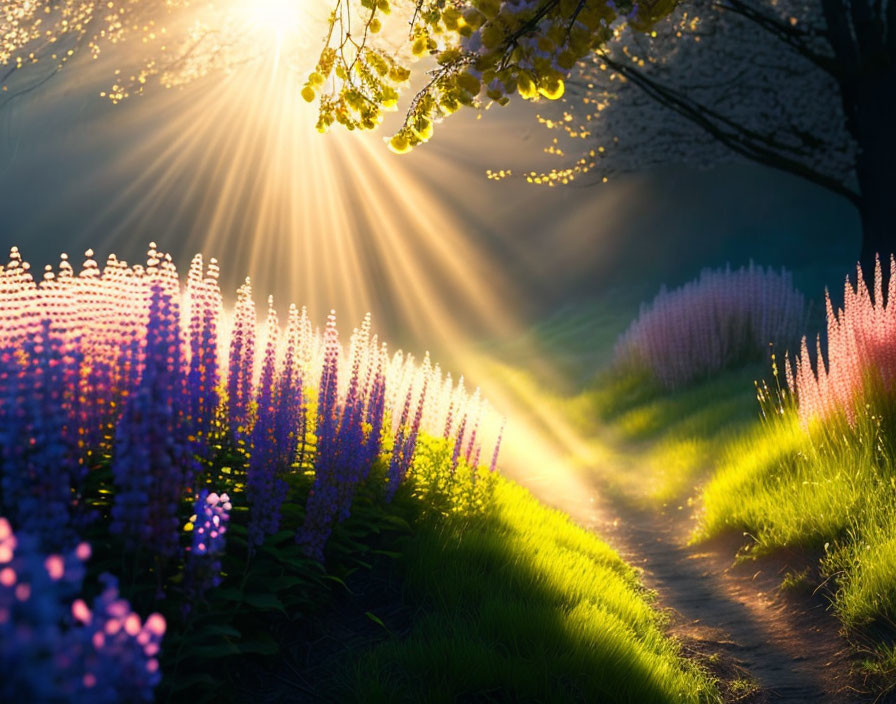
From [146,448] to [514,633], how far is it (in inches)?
83.9

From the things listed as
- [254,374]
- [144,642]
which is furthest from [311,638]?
[144,642]

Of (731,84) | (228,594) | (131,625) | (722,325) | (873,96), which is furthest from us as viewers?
(731,84)

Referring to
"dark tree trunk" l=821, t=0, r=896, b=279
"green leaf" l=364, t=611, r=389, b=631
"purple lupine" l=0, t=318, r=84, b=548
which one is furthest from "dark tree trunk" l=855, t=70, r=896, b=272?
"purple lupine" l=0, t=318, r=84, b=548

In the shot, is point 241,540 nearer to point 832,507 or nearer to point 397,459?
point 397,459

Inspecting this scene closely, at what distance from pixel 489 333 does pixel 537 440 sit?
1264 cm

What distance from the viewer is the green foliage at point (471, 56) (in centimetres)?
364

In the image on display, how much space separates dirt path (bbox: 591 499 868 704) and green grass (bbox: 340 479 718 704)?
312 millimetres

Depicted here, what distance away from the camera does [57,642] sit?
1159 millimetres

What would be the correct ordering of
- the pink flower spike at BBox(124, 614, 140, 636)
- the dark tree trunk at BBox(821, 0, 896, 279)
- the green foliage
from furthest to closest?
the dark tree trunk at BBox(821, 0, 896, 279), the green foliage, the pink flower spike at BBox(124, 614, 140, 636)

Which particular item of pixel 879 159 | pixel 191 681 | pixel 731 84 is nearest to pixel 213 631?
pixel 191 681

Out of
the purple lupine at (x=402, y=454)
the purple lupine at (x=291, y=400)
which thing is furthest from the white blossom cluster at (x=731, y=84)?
the purple lupine at (x=291, y=400)

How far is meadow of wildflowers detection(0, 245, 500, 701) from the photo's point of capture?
4.45 ft

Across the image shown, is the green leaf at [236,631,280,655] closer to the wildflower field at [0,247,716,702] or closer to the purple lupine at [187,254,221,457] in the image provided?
the wildflower field at [0,247,716,702]

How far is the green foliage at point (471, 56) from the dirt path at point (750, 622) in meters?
3.31
